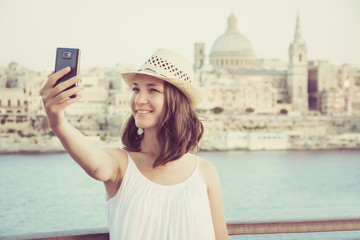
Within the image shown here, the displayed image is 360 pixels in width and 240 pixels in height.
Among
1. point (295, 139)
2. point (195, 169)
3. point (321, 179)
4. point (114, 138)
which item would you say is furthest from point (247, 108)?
point (195, 169)

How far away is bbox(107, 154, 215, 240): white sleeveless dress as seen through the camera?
0.68 meters

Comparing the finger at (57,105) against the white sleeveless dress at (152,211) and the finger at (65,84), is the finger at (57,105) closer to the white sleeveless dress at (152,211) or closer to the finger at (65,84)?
the finger at (65,84)

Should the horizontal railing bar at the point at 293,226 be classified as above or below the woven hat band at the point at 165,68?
below

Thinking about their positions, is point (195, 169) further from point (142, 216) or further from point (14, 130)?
point (14, 130)

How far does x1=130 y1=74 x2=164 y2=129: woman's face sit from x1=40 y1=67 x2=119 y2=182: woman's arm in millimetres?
80

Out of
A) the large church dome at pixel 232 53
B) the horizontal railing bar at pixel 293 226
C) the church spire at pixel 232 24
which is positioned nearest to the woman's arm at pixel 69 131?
the horizontal railing bar at pixel 293 226

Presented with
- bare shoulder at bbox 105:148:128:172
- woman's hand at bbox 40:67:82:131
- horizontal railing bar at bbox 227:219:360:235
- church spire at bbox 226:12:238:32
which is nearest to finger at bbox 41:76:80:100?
woman's hand at bbox 40:67:82:131

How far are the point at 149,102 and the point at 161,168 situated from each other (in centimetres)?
9

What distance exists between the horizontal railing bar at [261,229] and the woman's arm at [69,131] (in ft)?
0.53

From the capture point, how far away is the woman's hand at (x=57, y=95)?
560 mm

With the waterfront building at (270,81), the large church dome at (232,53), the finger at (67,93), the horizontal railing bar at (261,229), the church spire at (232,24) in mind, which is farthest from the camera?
the church spire at (232,24)

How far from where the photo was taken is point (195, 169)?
0.75m

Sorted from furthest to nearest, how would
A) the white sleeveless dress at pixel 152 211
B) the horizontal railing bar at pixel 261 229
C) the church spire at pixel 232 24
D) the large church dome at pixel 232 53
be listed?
the church spire at pixel 232 24 → the large church dome at pixel 232 53 → the horizontal railing bar at pixel 261 229 → the white sleeveless dress at pixel 152 211

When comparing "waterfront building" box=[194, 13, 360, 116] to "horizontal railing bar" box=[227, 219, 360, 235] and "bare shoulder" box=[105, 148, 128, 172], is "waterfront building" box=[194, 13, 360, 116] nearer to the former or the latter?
"horizontal railing bar" box=[227, 219, 360, 235]
